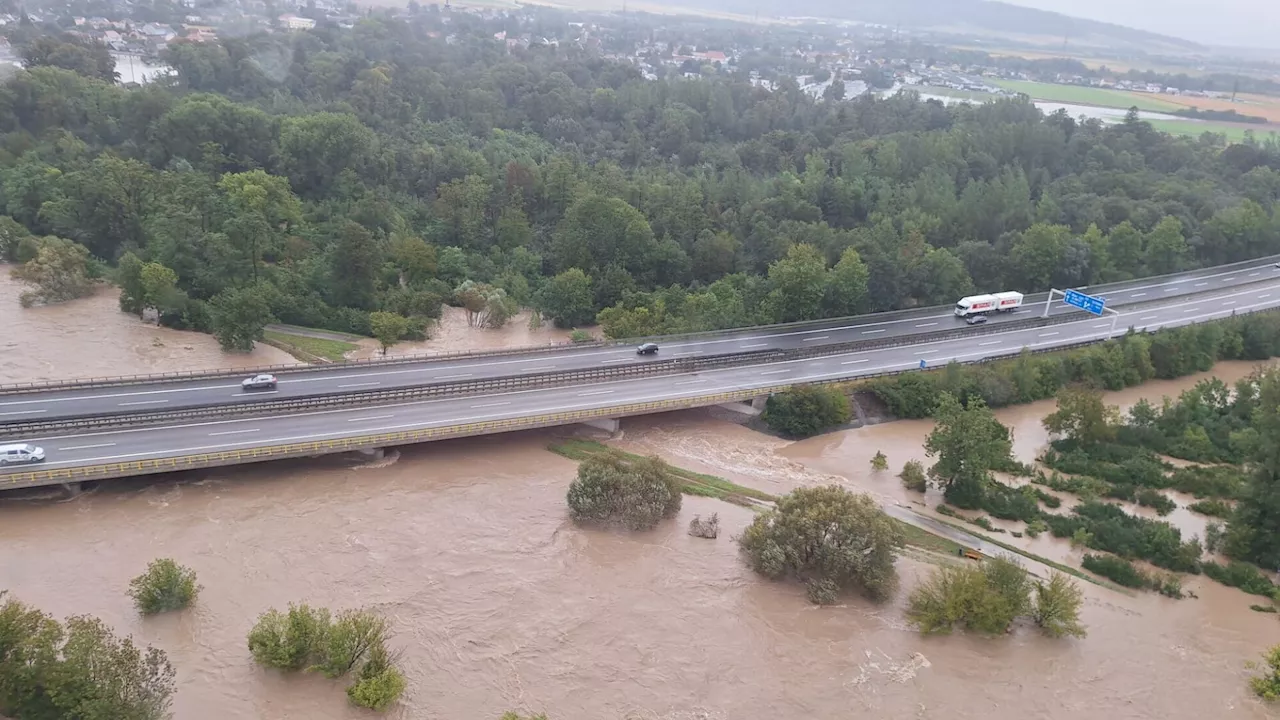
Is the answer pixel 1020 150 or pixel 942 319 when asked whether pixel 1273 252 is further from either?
pixel 942 319

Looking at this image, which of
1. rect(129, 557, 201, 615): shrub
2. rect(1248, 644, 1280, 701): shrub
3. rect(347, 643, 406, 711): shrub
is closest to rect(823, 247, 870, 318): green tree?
rect(1248, 644, 1280, 701): shrub

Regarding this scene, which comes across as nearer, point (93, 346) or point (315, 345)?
point (93, 346)

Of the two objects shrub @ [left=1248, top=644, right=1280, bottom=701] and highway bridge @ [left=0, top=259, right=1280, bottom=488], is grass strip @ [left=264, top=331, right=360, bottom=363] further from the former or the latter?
shrub @ [left=1248, top=644, right=1280, bottom=701]

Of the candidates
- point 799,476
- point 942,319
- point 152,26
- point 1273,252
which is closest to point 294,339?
point 799,476

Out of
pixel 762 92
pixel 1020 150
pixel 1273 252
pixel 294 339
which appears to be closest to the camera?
pixel 294 339

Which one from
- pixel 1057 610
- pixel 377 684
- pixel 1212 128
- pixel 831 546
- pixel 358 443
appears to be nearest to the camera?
pixel 377 684

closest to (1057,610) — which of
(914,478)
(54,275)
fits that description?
(914,478)

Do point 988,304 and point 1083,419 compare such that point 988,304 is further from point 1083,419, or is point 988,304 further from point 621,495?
point 621,495
